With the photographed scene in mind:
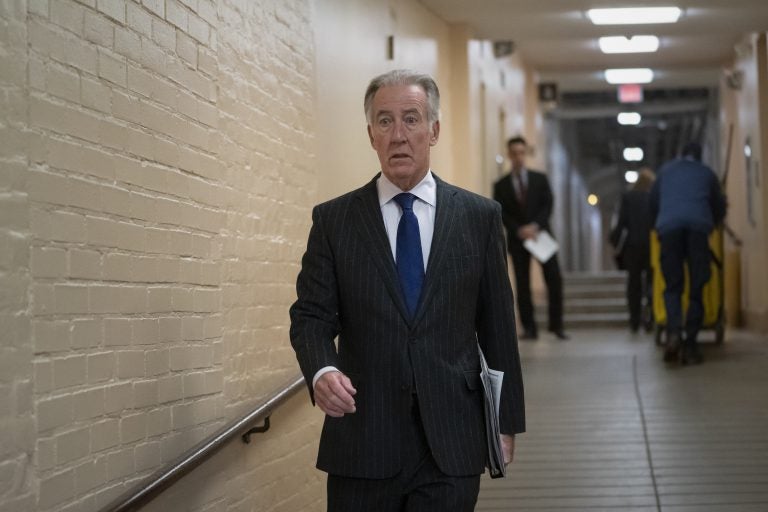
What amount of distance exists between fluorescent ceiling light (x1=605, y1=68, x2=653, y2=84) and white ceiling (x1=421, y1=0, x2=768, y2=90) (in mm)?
219

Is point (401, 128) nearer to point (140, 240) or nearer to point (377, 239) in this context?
point (377, 239)

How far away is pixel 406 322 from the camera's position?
282cm

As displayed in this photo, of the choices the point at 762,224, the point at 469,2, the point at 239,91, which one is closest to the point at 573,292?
the point at 762,224

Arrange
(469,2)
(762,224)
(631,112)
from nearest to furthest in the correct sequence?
1. (469,2)
2. (762,224)
3. (631,112)

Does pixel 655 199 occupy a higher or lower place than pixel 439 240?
higher

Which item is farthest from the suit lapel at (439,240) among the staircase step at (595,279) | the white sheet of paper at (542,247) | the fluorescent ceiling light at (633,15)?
the staircase step at (595,279)

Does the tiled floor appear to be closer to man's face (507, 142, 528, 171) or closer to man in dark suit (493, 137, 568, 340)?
man in dark suit (493, 137, 568, 340)

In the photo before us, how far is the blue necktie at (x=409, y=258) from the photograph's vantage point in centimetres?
286

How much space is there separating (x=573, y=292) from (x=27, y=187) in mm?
12719

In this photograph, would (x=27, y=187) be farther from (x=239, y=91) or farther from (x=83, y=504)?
(x=239, y=91)

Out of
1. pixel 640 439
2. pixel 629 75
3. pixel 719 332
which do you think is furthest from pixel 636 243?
pixel 640 439

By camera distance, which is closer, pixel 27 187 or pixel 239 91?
pixel 27 187

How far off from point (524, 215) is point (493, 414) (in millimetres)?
8138

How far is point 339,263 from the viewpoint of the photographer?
9.45 ft
